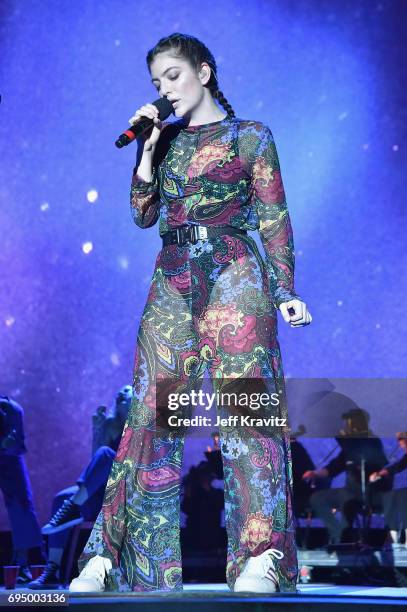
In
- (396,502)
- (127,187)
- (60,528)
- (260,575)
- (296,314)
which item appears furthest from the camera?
(127,187)

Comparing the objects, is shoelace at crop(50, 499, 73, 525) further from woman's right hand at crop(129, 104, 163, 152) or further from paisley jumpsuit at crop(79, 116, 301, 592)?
woman's right hand at crop(129, 104, 163, 152)

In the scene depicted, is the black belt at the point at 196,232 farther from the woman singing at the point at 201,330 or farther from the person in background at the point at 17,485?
the person in background at the point at 17,485

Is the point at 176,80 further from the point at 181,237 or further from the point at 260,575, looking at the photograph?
the point at 260,575

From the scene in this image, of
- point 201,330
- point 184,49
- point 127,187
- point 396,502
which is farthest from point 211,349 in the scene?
point 127,187

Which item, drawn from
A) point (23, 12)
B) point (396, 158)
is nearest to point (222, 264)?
point (396, 158)

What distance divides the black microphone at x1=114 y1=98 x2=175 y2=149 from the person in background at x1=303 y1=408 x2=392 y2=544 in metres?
2.93

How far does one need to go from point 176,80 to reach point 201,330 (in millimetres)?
584

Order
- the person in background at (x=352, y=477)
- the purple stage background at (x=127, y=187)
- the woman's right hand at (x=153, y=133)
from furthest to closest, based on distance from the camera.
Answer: the purple stage background at (x=127, y=187) → the person in background at (x=352, y=477) → the woman's right hand at (x=153, y=133)

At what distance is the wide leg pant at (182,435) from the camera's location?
1.96 metres

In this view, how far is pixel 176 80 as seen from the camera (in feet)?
6.96

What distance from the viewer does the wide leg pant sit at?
1956 mm

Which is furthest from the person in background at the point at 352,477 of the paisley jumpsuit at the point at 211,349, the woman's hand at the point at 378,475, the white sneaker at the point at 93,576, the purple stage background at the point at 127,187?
the white sneaker at the point at 93,576

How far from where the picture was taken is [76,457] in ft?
19.9

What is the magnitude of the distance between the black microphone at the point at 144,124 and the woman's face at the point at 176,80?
2 centimetres
